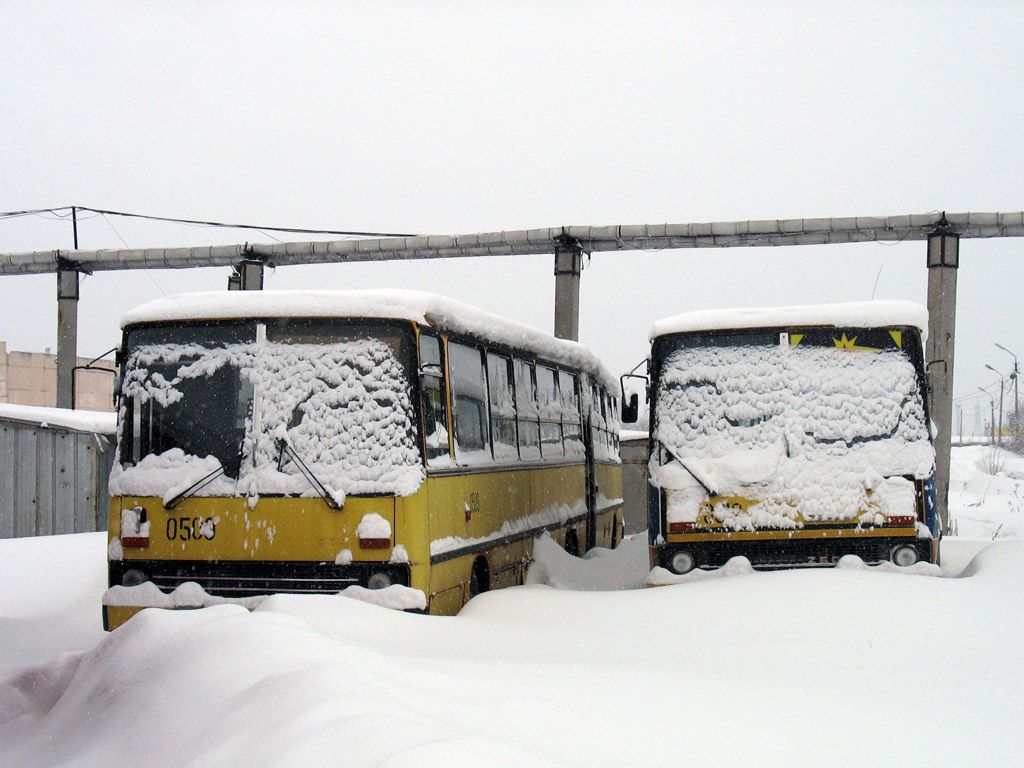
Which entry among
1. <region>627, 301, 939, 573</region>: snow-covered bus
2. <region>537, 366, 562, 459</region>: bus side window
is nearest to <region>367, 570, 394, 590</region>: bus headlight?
<region>627, 301, 939, 573</region>: snow-covered bus

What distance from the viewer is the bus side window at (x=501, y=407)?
9656 mm

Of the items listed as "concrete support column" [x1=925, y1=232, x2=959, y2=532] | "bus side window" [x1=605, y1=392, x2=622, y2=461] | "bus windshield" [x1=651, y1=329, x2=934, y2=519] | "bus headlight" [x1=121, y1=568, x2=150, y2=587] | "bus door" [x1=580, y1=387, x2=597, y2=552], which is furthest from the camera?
"concrete support column" [x1=925, y1=232, x2=959, y2=532]

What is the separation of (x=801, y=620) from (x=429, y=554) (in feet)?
8.58

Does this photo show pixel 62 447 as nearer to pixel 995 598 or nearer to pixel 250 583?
pixel 250 583

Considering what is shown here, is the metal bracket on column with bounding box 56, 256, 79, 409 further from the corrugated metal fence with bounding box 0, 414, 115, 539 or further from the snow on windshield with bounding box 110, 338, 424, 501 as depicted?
the snow on windshield with bounding box 110, 338, 424, 501

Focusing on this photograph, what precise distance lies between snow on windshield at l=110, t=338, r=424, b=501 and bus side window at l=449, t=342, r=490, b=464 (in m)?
0.99

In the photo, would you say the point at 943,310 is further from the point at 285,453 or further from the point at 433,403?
the point at 285,453

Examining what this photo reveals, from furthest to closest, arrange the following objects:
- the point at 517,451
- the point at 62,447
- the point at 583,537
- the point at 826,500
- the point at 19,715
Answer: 1. the point at 62,447
2. the point at 583,537
3. the point at 517,451
4. the point at 826,500
5. the point at 19,715

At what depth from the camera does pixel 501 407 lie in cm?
995

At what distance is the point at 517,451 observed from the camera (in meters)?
10.5

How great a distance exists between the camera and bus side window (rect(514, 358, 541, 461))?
35.0ft

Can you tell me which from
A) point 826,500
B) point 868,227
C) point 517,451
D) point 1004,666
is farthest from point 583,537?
point 868,227

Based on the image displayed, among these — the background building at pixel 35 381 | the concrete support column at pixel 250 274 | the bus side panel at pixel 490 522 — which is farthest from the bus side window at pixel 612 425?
the background building at pixel 35 381

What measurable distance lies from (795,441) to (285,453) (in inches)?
163
